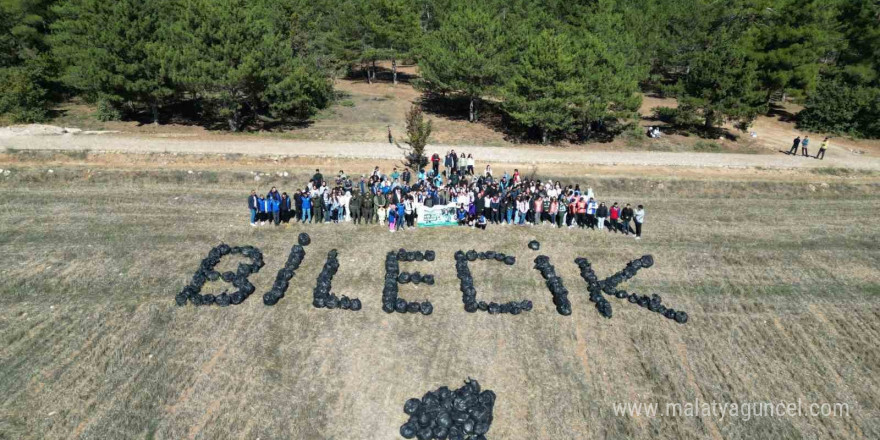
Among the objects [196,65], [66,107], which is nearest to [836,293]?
[196,65]

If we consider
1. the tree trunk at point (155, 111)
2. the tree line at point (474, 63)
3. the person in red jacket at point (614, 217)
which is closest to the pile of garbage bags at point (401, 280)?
the person in red jacket at point (614, 217)

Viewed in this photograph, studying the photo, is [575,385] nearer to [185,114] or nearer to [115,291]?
[115,291]

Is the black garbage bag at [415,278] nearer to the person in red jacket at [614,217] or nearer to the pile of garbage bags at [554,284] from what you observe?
the pile of garbage bags at [554,284]

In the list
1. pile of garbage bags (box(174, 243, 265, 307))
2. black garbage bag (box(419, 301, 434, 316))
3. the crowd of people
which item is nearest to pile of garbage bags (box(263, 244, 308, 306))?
pile of garbage bags (box(174, 243, 265, 307))

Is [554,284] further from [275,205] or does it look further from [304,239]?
[275,205]

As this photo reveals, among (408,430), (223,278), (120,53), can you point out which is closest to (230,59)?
(120,53)

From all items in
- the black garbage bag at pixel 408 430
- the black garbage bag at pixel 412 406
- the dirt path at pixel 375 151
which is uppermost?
→ the dirt path at pixel 375 151
